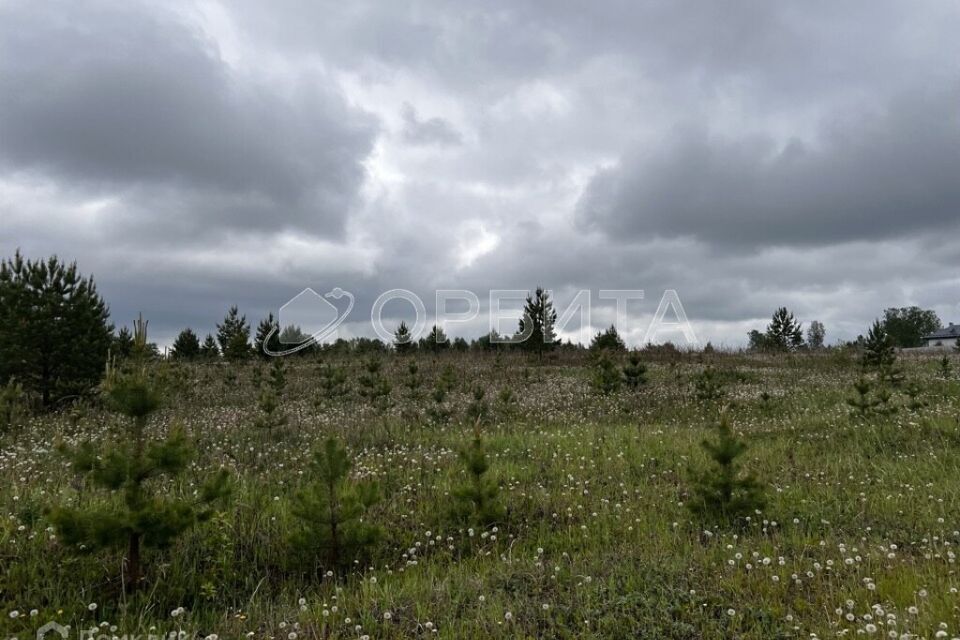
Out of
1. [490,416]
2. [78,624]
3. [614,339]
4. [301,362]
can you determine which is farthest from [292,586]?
[614,339]

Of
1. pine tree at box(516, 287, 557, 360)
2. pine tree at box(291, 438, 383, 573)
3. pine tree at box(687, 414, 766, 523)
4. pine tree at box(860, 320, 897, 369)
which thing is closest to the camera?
pine tree at box(291, 438, 383, 573)

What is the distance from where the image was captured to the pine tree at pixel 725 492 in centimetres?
698

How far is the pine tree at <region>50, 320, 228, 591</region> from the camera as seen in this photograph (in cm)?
471

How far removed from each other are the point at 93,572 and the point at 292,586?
6.57 feet

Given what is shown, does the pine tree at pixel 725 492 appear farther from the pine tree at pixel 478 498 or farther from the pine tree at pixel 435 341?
the pine tree at pixel 435 341

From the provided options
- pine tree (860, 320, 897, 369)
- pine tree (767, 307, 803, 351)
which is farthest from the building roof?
pine tree (860, 320, 897, 369)

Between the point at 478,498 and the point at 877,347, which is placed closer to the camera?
the point at 478,498

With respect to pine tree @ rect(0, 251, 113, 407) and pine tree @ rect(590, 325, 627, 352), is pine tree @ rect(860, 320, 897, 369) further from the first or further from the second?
pine tree @ rect(0, 251, 113, 407)

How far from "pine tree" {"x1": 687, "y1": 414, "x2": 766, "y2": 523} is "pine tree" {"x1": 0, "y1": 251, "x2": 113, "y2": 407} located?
21.5m

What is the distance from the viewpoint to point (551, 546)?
652 cm

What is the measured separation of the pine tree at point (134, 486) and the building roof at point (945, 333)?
5802 inches

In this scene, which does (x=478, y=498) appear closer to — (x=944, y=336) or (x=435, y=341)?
(x=435, y=341)

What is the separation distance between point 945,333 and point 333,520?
515ft

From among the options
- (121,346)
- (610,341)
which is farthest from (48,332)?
(610,341)
